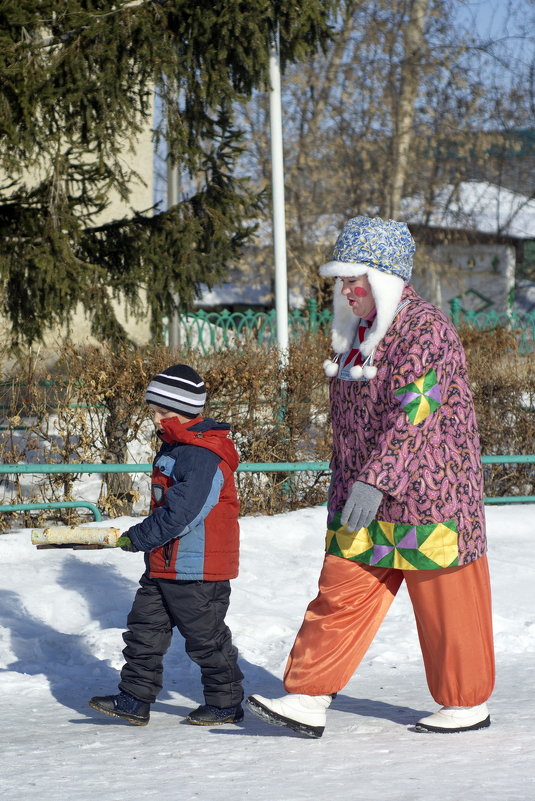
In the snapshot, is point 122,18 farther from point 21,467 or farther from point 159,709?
point 159,709

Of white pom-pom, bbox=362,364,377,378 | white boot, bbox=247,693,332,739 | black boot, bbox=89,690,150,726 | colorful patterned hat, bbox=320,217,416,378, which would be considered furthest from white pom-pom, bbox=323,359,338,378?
black boot, bbox=89,690,150,726

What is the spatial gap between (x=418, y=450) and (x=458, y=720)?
3.03ft

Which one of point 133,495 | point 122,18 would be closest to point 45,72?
point 122,18

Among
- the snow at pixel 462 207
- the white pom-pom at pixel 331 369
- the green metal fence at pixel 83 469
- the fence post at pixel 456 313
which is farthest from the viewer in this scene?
the snow at pixel 462 207

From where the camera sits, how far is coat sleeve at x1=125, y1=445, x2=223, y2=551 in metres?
3.68

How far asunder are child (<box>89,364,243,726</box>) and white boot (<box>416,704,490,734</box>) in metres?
0.72

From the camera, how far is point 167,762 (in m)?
3.30

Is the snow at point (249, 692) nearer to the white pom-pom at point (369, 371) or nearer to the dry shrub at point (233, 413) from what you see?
the dry shrub at point (233, 413)

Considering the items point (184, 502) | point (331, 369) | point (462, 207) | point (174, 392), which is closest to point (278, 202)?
point (174, 392)

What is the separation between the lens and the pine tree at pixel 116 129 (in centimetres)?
789

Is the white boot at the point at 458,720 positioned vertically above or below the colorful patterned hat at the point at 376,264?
below

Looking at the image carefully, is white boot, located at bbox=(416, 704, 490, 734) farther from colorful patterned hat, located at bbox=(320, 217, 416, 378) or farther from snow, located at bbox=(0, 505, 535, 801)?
colorful patterned hat, located at bbox=(320, 217, 416, 378)

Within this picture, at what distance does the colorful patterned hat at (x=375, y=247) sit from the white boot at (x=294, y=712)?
1.40 meters

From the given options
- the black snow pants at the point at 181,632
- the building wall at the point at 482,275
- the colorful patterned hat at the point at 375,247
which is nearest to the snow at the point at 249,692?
the black snow pants at the point at 181,632
